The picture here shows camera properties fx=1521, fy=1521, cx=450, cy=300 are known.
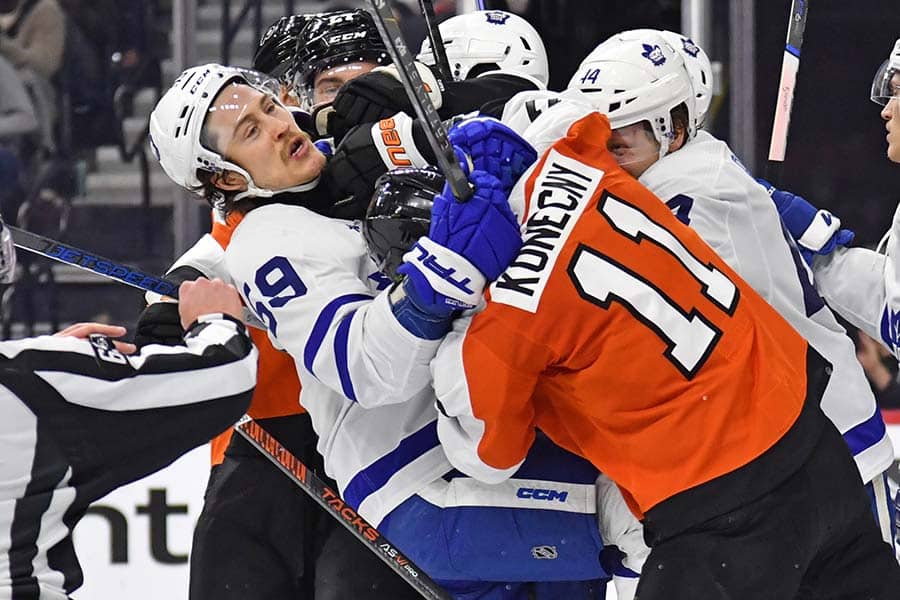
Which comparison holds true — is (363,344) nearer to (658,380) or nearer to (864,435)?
(658,380)

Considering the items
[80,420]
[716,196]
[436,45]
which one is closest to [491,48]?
[436,45]

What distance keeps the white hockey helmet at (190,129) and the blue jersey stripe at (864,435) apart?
0.96 metres

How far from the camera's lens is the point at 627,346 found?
1893 millimetres

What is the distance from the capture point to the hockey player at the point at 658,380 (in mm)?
1896

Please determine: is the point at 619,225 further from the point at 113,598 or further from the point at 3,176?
the point at 3,176

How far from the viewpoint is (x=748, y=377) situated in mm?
1923

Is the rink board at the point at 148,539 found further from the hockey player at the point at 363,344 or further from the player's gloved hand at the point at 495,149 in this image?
the player's gloved hand at the point at 495,149

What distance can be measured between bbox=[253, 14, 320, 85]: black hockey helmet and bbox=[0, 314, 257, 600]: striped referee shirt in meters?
1.04

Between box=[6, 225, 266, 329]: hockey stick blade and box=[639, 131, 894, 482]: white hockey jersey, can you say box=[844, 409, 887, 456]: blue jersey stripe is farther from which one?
box=[6, 225, 266, 329]: hockey stick blade

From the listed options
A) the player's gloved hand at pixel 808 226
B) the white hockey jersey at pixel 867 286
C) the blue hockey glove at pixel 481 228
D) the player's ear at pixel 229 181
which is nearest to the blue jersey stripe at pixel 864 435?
the white hockey jersey at pixel 867 286

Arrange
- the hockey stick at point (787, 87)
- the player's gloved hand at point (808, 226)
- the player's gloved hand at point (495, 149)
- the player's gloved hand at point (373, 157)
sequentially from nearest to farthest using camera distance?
the player's gloved hand at point (495, 149) → the player's gloved hand at point (373, 157) → the player's gloved hand at point (808, 226) → the hockey stick at point (787, 87)

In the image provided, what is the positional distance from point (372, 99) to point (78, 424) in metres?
0.86

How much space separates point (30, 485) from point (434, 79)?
1.00 m

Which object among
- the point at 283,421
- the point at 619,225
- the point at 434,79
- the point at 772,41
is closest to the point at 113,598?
the point at 283,421
